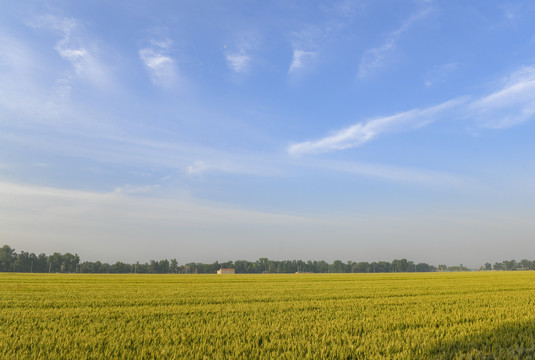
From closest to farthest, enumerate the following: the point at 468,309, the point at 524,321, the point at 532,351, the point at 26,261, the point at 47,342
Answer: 1. the point at 532,351
2. the point at 47,342
3. the point at 524,321
4. the point at 468,309
5. the point at 26,261

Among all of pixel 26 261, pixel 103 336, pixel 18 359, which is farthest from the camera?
pixel 26 261

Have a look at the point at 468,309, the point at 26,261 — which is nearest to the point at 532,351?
the point at 468,309

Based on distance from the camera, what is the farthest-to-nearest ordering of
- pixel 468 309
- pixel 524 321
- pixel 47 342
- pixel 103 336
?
pixel 468 309 → pixel 524 321 → pixel 103 336 → pixel 47 342

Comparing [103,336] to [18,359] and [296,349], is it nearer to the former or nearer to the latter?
[18,359]

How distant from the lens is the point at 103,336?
803 cm

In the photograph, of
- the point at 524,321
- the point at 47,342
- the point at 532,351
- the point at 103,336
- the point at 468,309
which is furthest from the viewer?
the point at 468,309

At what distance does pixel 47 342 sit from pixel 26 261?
184471 mm

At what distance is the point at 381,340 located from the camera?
7.64 m

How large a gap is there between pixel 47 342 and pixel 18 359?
1220 millimetres

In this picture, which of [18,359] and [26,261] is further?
[26,261]

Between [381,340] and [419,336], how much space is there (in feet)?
3.20

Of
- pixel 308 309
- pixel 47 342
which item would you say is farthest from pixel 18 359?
pixel 308 309

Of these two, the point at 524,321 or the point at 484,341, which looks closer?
the point at 484,341

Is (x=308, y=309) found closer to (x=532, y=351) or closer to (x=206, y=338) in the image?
(x=206, y=338)
